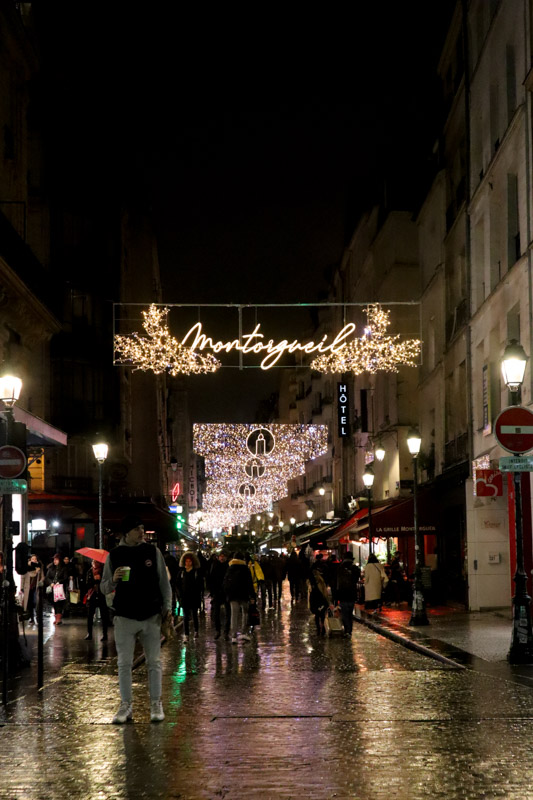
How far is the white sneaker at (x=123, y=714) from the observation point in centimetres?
1076

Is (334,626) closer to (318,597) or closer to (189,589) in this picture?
(318,597)

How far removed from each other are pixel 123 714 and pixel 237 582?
34.3ft

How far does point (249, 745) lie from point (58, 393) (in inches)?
1629

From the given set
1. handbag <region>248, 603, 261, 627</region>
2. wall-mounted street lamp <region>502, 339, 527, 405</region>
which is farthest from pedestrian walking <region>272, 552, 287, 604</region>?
wall-mounted street lamp <region>502, 339, 527, 405</region>

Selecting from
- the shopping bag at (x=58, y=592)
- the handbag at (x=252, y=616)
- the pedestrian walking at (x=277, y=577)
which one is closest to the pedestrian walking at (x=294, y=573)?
the pedestrian walking at (x=277, y=577)

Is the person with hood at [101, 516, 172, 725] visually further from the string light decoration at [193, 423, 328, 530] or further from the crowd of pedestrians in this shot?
the string light decoration at [193, 423, 328, 530]

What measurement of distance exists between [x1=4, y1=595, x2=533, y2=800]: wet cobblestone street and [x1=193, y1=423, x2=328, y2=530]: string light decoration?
39141 mm

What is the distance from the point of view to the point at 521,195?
23531 millimetres

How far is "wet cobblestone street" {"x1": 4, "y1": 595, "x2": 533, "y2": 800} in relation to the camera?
7930mm

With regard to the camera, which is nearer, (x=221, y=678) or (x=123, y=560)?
(x=123, y=560)

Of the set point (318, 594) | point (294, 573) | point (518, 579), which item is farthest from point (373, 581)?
point (518, 579)

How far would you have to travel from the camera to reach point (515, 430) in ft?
51.2

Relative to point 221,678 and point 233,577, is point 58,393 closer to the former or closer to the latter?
point 233,577

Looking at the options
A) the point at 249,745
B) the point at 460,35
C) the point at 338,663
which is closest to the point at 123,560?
the point at 249,745
